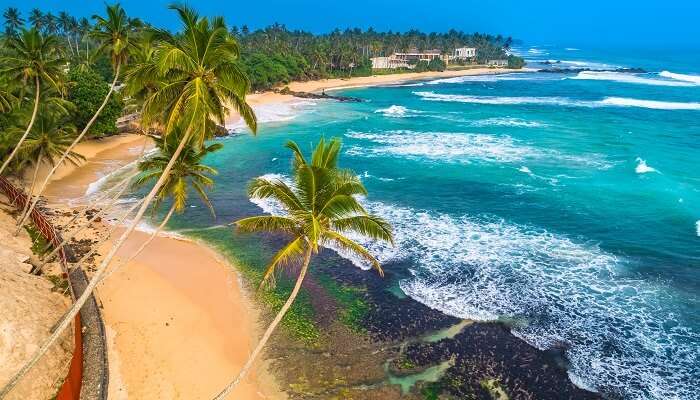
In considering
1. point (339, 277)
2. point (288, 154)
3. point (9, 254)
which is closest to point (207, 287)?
point (339, 277)

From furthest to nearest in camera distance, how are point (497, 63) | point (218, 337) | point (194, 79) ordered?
1. point (497, 63)
2. point (218, 337)
3. point (194, 79)

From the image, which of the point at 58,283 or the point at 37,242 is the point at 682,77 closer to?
the point at 37,242

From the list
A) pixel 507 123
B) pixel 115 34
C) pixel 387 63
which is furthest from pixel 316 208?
pixel 387 63

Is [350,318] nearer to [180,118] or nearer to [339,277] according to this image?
[339,277]

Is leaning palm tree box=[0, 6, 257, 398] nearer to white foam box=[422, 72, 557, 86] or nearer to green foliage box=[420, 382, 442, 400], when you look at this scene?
green foliage box=[420, 382, 442, 400]

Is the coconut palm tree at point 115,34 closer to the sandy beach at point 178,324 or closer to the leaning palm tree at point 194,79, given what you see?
the sandy beach at point 178,324

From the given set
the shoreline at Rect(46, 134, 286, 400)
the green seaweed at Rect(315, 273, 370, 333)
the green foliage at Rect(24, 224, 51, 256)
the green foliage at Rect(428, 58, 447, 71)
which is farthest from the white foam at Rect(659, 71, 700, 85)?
the green foliage at Rect(24, 224, 51, 256)
